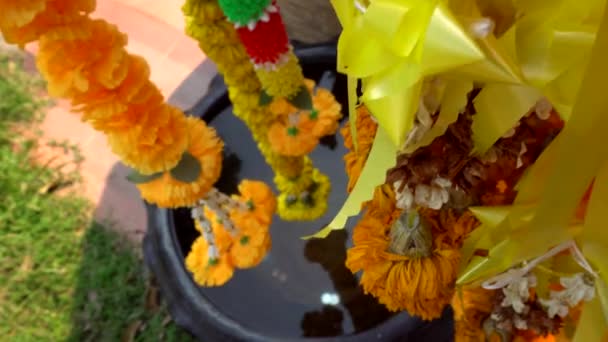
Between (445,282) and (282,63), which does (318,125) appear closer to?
(282,63)

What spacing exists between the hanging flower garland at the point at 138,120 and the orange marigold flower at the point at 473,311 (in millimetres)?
271

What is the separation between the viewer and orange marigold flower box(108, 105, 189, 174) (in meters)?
0.56

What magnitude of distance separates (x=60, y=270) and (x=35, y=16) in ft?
2.18

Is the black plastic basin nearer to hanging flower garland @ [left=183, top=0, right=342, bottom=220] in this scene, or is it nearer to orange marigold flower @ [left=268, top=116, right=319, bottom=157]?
hanging flower garland @ [left=183, top=0, right=342, bottom=220]

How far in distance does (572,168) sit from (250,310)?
65 centimetres

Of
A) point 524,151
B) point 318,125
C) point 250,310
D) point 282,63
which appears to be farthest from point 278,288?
point 524,151

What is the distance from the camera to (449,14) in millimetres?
250

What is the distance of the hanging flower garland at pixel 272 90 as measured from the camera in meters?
0.54

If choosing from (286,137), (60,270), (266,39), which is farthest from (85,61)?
(60,270)

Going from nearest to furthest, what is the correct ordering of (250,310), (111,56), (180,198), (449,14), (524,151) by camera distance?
(449,14) < (524,151) < (111,56) < (180,198) < (250,310)

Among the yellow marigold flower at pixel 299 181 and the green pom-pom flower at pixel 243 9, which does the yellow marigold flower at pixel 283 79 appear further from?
the yellow marigold flower at pixel 299 181

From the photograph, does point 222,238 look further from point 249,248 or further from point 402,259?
point 402,259

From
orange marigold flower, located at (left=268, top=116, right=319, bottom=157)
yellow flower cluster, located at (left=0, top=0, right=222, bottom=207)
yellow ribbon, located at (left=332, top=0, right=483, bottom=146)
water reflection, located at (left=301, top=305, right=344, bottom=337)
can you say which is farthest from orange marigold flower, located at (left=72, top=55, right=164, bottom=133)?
water reflection, located at (left=301, top=305, right=344, bottom=337)

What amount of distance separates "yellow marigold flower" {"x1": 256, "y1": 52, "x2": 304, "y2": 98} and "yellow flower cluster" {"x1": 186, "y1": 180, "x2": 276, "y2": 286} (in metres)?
0.20
